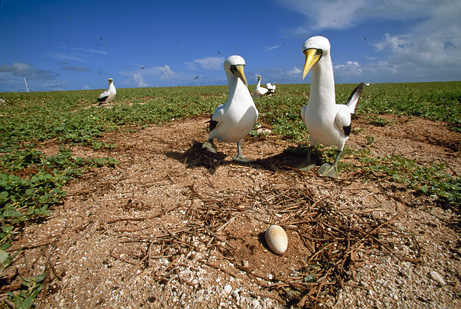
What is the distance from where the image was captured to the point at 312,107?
283 cm

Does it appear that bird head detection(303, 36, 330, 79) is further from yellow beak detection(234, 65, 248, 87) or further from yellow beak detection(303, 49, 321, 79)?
yellow beak detection(234, 65, 248, 87)

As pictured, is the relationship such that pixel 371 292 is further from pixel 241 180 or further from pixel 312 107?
Answer: pixel 312 107

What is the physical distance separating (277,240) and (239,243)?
0.35 metres

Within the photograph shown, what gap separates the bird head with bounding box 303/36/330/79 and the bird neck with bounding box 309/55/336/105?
4.8 inches

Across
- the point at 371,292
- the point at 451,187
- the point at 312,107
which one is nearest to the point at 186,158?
the point at 312,107

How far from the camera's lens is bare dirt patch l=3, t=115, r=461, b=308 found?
1.48 m

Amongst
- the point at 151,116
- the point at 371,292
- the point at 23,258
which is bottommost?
the point at 371,292

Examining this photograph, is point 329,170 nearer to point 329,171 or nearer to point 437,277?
point 329,171

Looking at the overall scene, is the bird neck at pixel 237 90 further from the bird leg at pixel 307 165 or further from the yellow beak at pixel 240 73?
the bird leg at pixel 307 165

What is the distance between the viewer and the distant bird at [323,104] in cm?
246

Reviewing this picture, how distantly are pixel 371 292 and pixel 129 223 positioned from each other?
2.16 m

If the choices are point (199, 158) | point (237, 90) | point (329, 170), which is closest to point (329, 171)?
point (329, 170)

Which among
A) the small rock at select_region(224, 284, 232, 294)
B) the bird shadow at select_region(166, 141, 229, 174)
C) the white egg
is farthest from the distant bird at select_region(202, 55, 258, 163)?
the small rock at select_region(224, 284, 232, 294)

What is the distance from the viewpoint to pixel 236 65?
9.57ft
